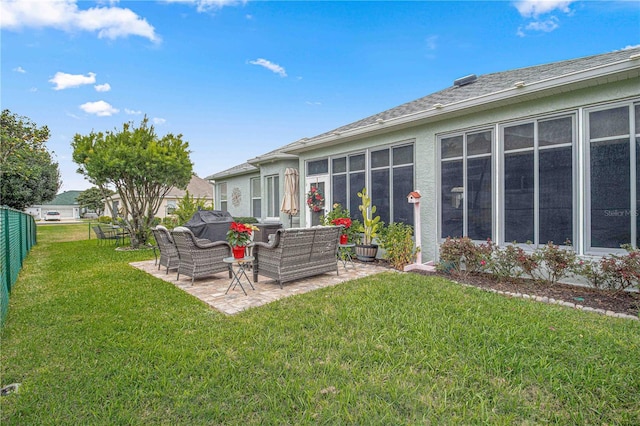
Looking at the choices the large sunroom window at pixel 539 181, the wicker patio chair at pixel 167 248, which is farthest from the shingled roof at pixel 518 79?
the wicker patio chair at pixel 167 248

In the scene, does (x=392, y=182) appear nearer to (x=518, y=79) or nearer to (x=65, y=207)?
(x=518, y=79)

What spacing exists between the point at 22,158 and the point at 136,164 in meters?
9.28

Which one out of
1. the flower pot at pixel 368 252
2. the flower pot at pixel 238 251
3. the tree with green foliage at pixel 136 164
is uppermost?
the tree with green foliage at pixel 136 164

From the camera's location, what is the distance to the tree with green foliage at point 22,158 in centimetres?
1415

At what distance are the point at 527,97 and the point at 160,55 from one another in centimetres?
1148

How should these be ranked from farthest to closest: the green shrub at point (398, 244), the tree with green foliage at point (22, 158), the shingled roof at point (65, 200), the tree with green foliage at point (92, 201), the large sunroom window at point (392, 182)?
the shingled roof at point (65, 200)
the tree with green foliage at point (92, 201)
the tree with green foliage at point (22, 158)
the large sunroom window at point (392, 182)
the green shrub at point (398, 244)

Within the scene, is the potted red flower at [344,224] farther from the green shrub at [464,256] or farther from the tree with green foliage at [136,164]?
the tree with green foliage at [136,164]

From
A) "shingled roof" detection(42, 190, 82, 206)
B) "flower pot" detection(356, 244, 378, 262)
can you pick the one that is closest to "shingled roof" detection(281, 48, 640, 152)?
"flower pot" detection(356, 244, 378, 262)

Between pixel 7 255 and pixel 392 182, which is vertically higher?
pixel 392 182

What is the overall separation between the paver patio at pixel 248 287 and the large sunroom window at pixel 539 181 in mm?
3037

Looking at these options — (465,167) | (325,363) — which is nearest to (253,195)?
(465,167)

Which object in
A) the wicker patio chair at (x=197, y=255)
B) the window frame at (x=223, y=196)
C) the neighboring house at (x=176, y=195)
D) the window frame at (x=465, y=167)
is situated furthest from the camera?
the neighboring house at (x=176, y=195)

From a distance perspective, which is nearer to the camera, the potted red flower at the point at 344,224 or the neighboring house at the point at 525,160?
the neighboring house at the point at 525,160

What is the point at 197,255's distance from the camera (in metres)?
6.18
